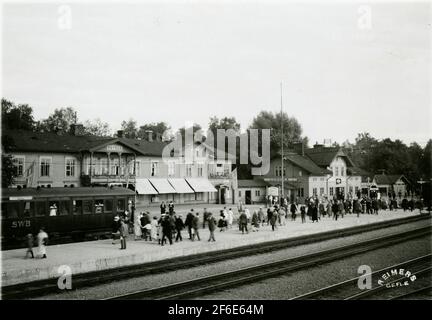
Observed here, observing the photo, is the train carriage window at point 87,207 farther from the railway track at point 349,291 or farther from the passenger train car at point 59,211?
the railway track at point 349,291

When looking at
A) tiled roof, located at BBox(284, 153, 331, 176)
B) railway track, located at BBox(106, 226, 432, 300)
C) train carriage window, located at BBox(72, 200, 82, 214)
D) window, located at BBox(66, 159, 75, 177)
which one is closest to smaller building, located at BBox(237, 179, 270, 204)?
tiled roof, located at BBox(284, 153, 331, 176)

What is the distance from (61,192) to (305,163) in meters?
40.5

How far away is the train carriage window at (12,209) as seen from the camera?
20391 mm

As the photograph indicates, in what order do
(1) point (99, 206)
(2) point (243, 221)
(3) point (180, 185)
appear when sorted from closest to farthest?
(1) point (99, 206)
(2) point (243, 221)
(3) point (180, 185)

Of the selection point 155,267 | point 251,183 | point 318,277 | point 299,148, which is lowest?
point 318,277

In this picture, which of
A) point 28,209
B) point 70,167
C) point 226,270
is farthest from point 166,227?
point 70,167

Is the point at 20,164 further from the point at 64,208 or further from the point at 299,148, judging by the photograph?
the point at 299,148

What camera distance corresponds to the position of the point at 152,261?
62.5 ft

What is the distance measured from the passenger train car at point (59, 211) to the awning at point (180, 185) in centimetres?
1989

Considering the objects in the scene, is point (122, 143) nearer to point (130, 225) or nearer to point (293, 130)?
point (130, 225)

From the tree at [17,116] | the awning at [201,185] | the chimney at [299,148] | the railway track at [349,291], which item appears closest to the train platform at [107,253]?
the railway track at [349,291]

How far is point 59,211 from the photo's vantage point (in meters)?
22.3

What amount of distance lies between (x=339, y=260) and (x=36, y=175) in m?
28.6
